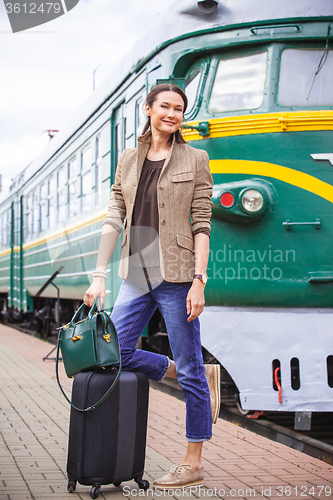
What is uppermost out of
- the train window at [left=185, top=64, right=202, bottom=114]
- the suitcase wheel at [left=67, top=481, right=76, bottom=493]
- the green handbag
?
the train window at [left=185, top=64, right=202, bottom=114]

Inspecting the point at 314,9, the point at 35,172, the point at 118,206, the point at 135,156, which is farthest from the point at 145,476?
the point at 35,172

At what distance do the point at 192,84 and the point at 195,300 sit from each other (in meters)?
2.58

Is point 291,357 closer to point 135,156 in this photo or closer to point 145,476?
point 145,476

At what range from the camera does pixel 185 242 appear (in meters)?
3.12

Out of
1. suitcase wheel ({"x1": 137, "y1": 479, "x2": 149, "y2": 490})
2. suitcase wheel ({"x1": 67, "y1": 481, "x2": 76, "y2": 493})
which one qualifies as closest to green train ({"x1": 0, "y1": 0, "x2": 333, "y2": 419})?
suitcase wheel ({"x1": 137, "y1": 479, "x2": 149, "y2": 490})

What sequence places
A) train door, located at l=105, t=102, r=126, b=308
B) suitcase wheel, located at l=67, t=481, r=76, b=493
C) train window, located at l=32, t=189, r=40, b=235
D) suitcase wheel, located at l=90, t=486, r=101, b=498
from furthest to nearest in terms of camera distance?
1. train window, located at l=32, t=189, r=40, b=235
2. train door, located at l=105, t=102, r=126, b=308
3. suitcase wheel, located at l=67, t=481, r=76, b=493
4. suitcase wheel, located at l=90, t=486, r=101, b=498

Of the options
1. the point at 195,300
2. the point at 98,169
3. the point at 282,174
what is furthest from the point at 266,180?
the point at 98,169

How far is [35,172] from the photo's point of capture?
→ 492 inches

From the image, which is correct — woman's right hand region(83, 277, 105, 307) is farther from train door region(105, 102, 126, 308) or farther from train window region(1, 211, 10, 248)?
train window region(1, 211, 10, 248)

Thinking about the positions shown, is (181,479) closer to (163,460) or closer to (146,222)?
(163,460)

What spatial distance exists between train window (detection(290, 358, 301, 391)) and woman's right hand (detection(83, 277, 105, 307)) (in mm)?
1867

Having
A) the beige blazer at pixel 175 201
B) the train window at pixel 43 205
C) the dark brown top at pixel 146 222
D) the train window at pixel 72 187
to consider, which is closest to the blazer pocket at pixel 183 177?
the beige blazer at pixel 175 201

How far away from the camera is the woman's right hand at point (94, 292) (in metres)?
3.02

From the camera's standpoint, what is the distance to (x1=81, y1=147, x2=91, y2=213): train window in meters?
7.84
